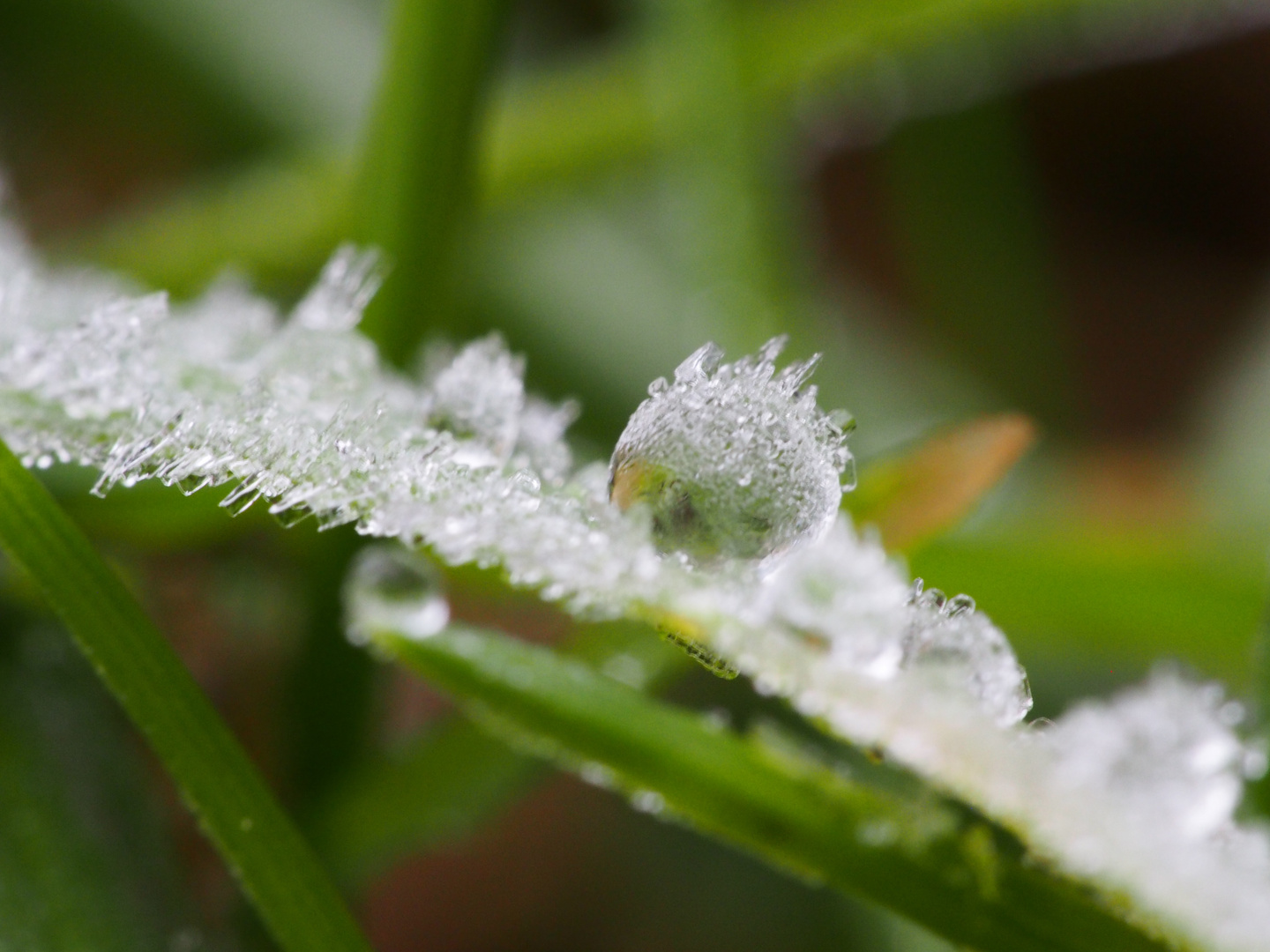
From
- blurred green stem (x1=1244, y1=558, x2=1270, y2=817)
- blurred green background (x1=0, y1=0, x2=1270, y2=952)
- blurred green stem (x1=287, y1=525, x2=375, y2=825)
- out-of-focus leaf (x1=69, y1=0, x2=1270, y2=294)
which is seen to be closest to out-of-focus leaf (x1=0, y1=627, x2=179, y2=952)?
blurred green background (x1=0, y1=0, x2=1270, y2=952)

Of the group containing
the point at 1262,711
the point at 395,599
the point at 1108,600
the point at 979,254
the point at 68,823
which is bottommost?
the point at 68,823

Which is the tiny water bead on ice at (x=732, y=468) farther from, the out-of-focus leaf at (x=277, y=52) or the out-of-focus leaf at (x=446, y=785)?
the out-of-focus leaf at (x=277, y=52)

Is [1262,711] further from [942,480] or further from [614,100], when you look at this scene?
[614,100]

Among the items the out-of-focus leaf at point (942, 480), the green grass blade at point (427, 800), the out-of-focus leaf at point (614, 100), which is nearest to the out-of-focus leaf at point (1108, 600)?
the out-of-focus leaf at point (942, 480)

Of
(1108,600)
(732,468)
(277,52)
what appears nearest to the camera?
(732,468)

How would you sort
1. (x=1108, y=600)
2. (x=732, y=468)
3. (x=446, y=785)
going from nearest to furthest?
1. (x=732, y=468)
2. (x=446, y=785)
3. (x=1108, y=600)

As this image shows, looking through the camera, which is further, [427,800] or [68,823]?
[427,800]

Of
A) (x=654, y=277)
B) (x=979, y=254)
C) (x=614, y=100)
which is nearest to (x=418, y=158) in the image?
(x=614, y=100)

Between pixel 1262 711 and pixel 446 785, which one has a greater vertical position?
pixel 1262 711
